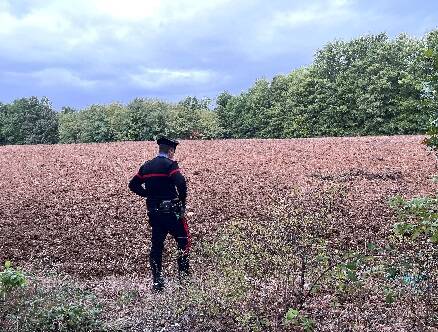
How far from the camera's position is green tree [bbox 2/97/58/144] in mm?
39156

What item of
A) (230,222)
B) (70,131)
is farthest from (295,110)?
(230,222)

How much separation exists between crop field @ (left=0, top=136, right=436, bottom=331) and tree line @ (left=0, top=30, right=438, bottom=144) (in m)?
14.3

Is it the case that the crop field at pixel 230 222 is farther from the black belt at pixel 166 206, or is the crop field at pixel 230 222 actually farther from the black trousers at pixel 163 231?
the black belt at pixel 166 206

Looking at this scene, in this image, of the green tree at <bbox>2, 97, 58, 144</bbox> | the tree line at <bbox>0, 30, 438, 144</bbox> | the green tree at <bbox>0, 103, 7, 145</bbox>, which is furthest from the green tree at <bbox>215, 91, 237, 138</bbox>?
the green tree at <bbox>0, 103, 7, 145</bbox>

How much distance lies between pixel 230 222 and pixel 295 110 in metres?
27.5

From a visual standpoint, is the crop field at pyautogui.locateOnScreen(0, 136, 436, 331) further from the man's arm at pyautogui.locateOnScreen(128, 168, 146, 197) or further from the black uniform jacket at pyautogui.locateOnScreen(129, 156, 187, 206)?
the man's arm at pyautogui.locateOnScreen(128, 168, 146, 197)

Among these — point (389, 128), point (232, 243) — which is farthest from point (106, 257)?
point (389, 128)

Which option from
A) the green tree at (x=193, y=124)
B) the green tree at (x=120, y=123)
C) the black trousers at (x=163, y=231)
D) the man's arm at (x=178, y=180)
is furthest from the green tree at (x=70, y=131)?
the man's arm at (x=178, y=180)

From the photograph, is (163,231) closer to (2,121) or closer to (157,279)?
(157,279)

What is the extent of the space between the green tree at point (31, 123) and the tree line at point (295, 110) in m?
0.07

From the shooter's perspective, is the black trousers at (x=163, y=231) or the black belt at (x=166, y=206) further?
the black trousers at (x=163, y=231)

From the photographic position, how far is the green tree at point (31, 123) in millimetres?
39156

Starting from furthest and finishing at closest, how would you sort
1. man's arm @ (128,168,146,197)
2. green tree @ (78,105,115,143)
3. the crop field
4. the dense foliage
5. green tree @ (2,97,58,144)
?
green tree @ (2,97,58,144) < green tree @ (78,105,115,143) < the dense foliage < man's arm @ (128,168,146,197) < the crop field

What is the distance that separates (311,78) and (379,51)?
Answer: 4.46 meters
